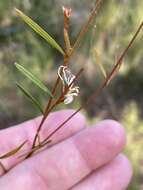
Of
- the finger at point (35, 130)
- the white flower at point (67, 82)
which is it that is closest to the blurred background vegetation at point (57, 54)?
the finger at point (35, 130)

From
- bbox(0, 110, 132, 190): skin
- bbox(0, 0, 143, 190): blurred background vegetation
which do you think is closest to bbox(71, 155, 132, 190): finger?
bbox(0, 110, 132, 190): skin

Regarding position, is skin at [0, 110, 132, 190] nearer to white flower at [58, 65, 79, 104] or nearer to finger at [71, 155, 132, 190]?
finger at [71, 155, 132, 190]

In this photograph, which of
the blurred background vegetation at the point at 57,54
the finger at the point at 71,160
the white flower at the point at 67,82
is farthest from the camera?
the blurred background vegetation at the point at 57,54

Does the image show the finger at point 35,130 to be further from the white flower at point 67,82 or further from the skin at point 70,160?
the white flower at point 67,82

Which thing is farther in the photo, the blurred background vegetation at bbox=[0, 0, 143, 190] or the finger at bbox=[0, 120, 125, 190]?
the blurred background vegetation at bbox=[0, 0, 143, 190]

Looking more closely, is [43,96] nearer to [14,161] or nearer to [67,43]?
[14,161]

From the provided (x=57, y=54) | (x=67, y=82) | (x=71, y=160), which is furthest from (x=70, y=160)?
(x=57, y=54)

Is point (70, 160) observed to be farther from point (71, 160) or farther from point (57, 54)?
point (57, 54)
